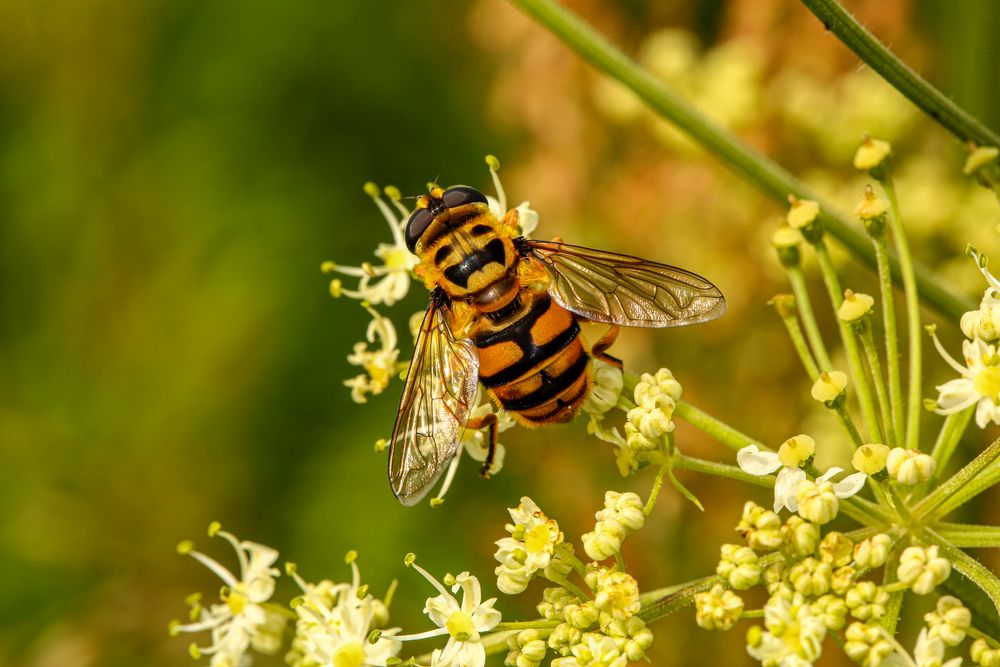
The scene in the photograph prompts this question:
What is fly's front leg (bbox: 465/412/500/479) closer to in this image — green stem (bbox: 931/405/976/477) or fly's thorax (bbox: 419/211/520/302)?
fly's thorax (bbox: 419/211/520/302)

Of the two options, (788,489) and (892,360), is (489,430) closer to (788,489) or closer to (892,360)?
(788,489)

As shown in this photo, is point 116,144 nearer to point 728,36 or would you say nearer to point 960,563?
point 728,36

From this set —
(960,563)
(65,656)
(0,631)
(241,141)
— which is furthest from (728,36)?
(0,631)

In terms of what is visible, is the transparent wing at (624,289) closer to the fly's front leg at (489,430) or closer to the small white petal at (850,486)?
the fly's front leg at (489,430)

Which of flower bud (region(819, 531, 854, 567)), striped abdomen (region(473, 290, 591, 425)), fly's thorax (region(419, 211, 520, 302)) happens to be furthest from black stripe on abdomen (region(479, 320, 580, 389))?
flower bud (region(819, 531, 854, 567))

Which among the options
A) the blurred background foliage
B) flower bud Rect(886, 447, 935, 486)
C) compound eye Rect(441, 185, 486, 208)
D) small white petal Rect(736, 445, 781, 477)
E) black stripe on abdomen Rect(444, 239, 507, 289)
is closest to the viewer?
flower bud Rect(886, 447, 935, 486)

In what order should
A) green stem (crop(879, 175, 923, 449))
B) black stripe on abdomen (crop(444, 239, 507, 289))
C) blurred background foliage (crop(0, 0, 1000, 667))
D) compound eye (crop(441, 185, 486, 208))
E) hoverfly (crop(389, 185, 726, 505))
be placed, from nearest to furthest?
green stem (crop(879, 175, 923, 449)) → hoverfly (crop(389, 185, 726, 505)) → black stripe on abdomen (crop(444, 239, 507, 289)) → compound eye (crop(441, 185, 486, 208)) → blurred background foliage (crop(0, 0, 1000, 667))

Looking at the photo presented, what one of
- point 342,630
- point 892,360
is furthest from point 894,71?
point 342,630
